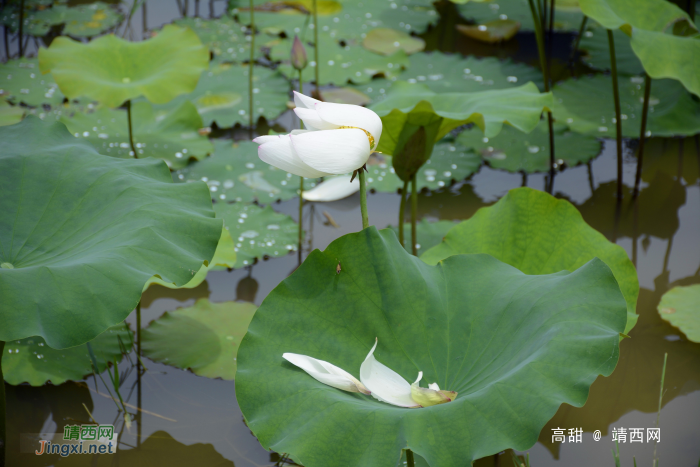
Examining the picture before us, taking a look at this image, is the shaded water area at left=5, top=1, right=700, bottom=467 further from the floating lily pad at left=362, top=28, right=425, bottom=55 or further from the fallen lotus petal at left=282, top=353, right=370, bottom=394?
the floating lily pad at left=362, top=28, right=425, bottom=55

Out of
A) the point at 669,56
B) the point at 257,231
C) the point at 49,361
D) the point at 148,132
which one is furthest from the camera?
the point at 148,132

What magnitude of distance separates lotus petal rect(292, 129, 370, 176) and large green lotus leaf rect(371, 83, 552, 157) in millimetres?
517

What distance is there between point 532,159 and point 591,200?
0.31m

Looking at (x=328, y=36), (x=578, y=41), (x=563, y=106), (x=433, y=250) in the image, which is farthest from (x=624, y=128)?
(x=328, y=36)

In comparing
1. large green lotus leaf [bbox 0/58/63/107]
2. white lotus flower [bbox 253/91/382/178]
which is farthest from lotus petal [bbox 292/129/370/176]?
large green lotus leaf [bbox 0/58/63/107]

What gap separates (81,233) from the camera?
1.15 metres

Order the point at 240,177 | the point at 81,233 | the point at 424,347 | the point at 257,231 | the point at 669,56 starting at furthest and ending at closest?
the point at 240,177 < the point at 257,231 < the point at 669,56 < the point at 81,233 < the point at 424,347

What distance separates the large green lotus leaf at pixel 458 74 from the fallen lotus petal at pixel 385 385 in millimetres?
1982

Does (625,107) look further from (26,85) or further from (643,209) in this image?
(26,85)

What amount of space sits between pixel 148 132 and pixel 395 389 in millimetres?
1931

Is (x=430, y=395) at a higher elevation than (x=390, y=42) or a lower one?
lower

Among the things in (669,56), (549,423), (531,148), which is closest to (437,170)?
(531,148)

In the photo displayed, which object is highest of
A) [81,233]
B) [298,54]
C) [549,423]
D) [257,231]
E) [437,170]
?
[298,54]

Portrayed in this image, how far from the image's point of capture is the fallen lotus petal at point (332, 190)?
217cm
